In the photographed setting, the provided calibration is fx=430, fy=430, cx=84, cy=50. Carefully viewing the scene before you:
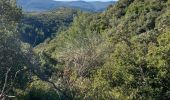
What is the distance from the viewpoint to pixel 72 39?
68438 mm

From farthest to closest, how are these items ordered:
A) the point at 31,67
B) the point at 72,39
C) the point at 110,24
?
the point at 110,24 → the point at 72,39 → the point at 31,67

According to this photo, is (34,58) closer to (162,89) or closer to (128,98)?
(128,98)

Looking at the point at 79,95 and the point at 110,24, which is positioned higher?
the point at 79,95

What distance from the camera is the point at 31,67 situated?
24.9m

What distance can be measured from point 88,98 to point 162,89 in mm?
4825

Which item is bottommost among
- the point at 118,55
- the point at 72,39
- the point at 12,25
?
the point at 72,39

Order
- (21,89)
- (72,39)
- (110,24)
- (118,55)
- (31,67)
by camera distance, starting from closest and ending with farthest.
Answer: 1. (31,67)
2. (21,89)
3. (118,55)
4. (72,39)
5. (110,24)

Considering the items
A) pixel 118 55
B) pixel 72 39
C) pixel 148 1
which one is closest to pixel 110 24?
pixel 148 1

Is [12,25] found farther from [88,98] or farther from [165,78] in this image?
[165,78]

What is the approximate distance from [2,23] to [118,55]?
324 inches

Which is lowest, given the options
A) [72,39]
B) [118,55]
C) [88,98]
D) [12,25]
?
[72,39]

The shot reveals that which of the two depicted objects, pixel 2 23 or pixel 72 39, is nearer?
pixel 2 23

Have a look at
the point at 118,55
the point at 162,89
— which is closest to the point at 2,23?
the point at 118,55

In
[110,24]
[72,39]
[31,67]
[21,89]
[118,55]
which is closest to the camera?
[31,67]
